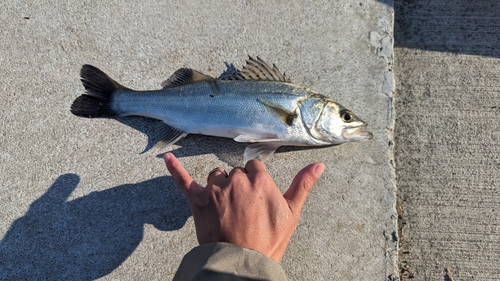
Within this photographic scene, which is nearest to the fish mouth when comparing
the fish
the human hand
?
the fish

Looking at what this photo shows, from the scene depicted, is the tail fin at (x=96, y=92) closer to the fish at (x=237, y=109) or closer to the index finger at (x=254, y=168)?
the fish at (x=237, y=109)

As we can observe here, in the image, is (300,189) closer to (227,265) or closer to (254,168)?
(254,168)

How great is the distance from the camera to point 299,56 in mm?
3174

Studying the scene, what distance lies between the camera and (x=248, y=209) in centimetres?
212

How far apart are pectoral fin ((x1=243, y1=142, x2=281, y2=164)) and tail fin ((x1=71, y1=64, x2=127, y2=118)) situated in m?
1.18

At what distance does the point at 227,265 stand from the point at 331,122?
1.53 m

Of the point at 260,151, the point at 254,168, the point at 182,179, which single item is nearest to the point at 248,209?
the point at 254,168

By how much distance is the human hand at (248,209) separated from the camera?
2068 mm

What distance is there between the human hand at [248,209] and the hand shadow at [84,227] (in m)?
0.59

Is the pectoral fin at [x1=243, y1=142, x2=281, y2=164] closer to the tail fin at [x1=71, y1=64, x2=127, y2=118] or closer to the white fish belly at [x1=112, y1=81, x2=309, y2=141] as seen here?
the white fish belly at [x1=112, y1=81, x2=309, y2=141]

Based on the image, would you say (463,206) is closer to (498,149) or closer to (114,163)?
(498,149)

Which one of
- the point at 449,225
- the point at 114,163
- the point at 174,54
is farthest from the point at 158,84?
the point at 449,225

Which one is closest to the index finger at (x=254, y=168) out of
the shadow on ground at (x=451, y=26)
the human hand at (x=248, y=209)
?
the human hand at (x=248, y=209)

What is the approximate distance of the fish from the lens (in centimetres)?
277
